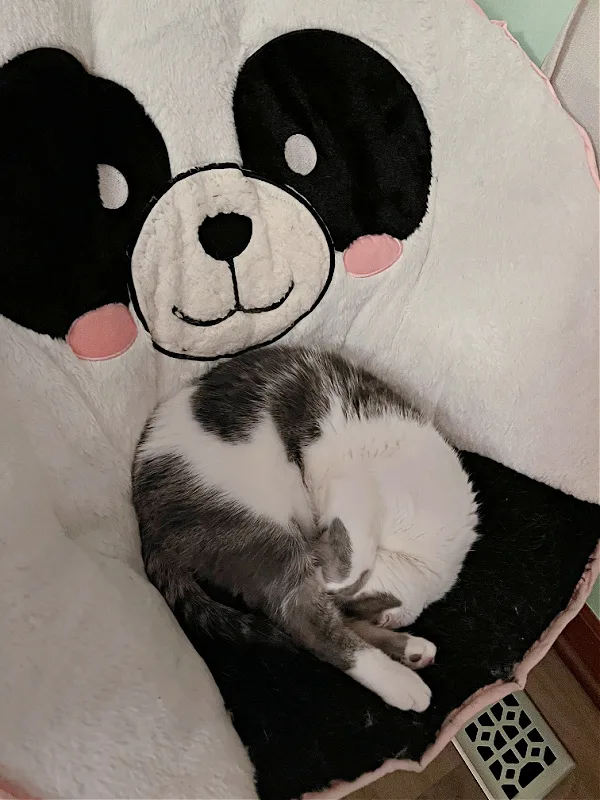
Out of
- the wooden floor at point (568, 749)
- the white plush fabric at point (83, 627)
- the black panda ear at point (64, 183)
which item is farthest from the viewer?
the wooden floor at point (568, 749)

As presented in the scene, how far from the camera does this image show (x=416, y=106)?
112 centimetres

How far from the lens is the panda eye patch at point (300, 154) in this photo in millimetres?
1124

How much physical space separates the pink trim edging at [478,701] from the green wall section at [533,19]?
97 cm

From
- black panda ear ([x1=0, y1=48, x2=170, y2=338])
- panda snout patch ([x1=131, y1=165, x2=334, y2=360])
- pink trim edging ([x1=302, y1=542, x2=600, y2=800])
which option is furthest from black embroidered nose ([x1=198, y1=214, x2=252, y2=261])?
pink trim edging ([x1=302, y1=542, x2=600, y2=800])

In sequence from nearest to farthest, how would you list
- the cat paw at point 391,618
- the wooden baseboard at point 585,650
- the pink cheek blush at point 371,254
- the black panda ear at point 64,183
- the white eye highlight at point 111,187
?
the black panda ear at point 64,183, the white eye highlight at point 111,187, the cat paw at point 391,618, the pink cheek blush at point 371,254, the wooden baseboard at point 585,650

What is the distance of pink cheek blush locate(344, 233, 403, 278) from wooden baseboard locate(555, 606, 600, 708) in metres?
0.98

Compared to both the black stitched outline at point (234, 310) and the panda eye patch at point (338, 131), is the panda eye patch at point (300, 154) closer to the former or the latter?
the panda eye patch at point (338, 131)

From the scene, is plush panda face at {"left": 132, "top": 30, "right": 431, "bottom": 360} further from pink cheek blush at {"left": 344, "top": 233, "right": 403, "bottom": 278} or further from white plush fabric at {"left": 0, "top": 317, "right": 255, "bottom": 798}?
white plush fabric at {"left": 0, "top": 317, "right": 255, "bottom": 798}

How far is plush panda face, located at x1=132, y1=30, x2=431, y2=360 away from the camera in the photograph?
1.08 metres

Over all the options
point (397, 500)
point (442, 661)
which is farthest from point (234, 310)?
point (442, 661)

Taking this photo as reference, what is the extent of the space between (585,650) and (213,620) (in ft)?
3.31

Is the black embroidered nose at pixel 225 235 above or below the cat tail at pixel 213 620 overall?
above

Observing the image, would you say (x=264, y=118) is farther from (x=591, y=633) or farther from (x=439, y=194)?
(x=591, y=633)

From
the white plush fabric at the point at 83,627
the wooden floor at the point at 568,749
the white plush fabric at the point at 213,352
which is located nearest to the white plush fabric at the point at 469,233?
the white plush fabric at the point at 213,352
